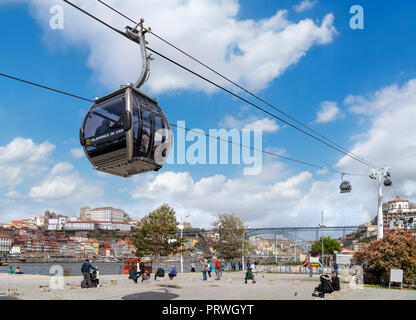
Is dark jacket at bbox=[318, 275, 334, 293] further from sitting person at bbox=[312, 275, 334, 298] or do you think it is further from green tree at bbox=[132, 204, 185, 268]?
green tree at bbox=[132, 204, 185, 268]

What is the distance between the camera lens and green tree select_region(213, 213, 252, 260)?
62.8 m

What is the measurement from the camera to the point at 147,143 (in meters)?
9.14

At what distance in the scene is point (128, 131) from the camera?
8555 mm

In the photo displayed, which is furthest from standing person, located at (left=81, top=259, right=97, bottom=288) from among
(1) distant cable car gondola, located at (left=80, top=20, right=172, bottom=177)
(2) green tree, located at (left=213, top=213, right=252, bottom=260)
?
(2) green tree, located at (left=213, top=213, right=252, bottom=260)

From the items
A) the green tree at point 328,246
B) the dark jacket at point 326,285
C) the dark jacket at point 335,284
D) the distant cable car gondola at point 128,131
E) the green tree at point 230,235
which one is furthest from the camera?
the green tree at point 328,246

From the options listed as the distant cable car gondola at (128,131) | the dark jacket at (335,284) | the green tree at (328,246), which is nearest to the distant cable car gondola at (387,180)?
the dark jacket at (335,284)

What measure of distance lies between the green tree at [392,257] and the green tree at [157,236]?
26963mm

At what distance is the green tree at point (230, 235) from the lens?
62844 millimetres

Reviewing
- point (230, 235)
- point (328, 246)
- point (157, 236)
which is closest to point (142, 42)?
point (157, 236)

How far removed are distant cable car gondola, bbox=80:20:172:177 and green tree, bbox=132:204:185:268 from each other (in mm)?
39532

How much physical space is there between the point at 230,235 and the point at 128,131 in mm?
57121

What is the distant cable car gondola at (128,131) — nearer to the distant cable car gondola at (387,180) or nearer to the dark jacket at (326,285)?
the dark jacket at (326,285)
